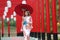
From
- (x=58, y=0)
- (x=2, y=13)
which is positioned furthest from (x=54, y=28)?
(x=2, y=13)

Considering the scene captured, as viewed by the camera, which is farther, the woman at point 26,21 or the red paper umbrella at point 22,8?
the red paper umbrella at point 22,8

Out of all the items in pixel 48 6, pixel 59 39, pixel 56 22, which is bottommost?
pixel 59 39

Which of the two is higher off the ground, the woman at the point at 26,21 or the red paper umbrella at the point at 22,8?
the red paper umbrella at the point at 22,8

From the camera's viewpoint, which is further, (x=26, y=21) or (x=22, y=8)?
(x=22, y=8)

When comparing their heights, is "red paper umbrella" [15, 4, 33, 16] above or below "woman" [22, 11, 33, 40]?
above

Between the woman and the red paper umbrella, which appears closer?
the woman

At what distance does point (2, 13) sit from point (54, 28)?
7277 mm

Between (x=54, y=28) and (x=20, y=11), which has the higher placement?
(x=20, y=11)

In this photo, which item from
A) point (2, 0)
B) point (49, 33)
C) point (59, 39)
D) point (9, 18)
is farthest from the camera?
point (9, 18)

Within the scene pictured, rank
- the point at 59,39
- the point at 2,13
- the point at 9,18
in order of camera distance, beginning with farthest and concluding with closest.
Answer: the point at 9,18, the point at 2,13, the point at 59,39

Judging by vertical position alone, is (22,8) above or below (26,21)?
above

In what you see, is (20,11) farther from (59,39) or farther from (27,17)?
(59,39)

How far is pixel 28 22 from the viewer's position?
6.40 m

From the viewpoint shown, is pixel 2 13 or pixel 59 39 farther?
pixel 2 13
